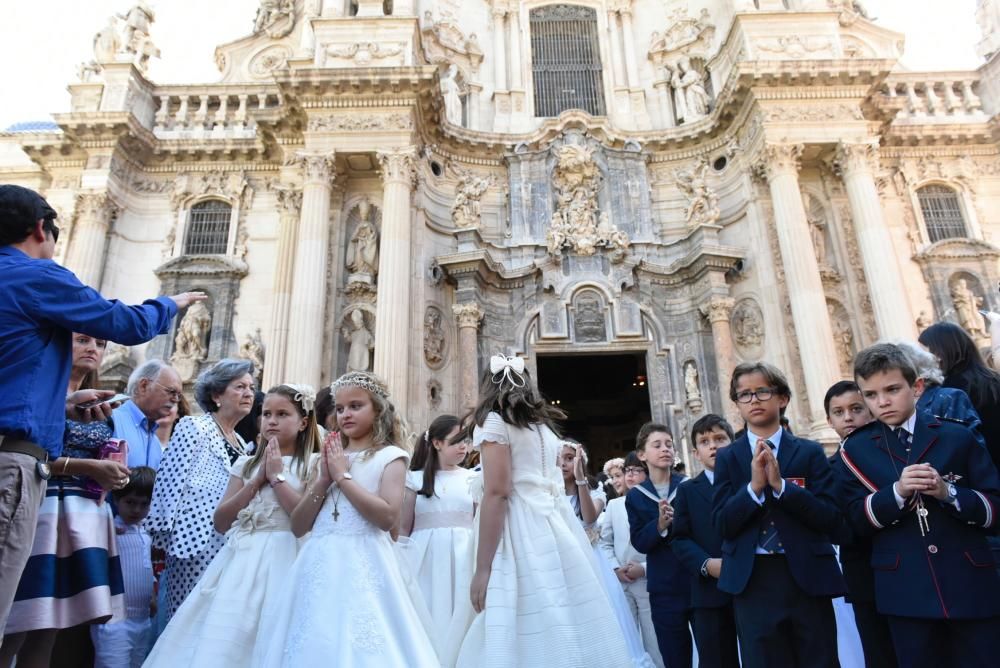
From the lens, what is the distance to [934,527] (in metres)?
3.28

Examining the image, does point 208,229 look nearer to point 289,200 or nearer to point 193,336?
point 289,200

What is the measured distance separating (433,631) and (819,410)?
12110 millimetres

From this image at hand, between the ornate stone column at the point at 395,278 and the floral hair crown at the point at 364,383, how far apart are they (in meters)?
8.89

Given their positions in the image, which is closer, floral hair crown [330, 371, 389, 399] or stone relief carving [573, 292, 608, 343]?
floral hair crown [330, 371, 389, 399]

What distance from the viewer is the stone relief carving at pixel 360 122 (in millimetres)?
15539

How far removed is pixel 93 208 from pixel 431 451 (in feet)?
50.0

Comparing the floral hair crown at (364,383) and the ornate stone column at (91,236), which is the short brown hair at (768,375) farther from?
the ornate stone column at (91,236)

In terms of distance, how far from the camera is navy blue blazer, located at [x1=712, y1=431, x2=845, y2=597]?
3.35 meters

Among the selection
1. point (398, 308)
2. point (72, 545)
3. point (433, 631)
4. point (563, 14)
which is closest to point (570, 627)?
point (433, 631)

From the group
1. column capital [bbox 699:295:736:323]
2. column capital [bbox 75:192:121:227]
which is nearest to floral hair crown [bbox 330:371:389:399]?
column capital [bbox 699:295:736:323]

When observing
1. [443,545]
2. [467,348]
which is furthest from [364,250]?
[443,545]

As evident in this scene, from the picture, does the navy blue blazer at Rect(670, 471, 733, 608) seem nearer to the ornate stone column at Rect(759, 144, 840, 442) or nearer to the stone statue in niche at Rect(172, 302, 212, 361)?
the ornate stone column at Rect(759, 144, 840, 442)

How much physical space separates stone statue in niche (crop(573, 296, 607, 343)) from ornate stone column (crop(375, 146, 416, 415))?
4.43m

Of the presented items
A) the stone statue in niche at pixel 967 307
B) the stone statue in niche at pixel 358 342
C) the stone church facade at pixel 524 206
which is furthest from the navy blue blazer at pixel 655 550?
the stone statue in niche at pixel 967 307
